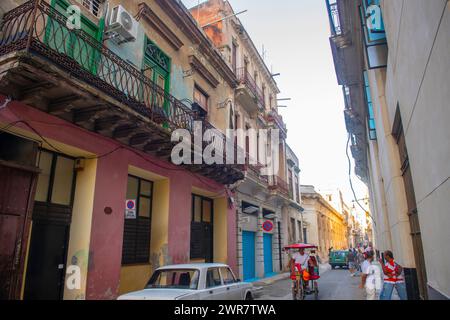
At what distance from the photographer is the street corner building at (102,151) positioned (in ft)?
21.1

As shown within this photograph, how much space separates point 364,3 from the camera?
8945mm

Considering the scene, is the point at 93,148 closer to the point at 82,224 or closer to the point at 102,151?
the point at 102,151

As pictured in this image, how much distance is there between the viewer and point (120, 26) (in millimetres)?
8664

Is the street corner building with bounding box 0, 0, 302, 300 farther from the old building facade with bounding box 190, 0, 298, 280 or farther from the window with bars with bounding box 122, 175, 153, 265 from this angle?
the old building facade with bounding box 190, 0, 298, 280

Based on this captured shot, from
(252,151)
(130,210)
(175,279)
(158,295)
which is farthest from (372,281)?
(252,151)

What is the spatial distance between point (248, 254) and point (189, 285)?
1206 cm

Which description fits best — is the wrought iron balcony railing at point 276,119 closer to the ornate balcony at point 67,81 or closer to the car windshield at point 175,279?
the ornate balcony at point 67,81

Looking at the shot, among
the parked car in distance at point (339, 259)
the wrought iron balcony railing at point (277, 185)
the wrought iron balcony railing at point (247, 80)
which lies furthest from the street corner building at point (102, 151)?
the parked car in distance at point (339, 259)

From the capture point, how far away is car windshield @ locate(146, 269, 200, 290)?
640 centimetres

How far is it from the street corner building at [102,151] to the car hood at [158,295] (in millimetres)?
2397

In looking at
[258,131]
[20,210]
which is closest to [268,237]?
[258,131]

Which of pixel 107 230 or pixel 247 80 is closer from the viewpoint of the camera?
pixel 107 230

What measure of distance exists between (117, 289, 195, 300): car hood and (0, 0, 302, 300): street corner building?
94.4 inches

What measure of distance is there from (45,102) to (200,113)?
7147mm
